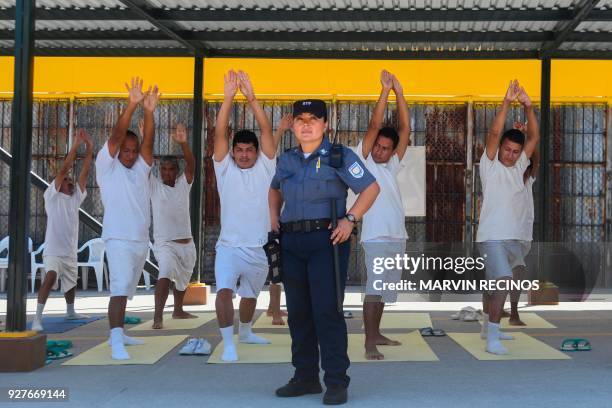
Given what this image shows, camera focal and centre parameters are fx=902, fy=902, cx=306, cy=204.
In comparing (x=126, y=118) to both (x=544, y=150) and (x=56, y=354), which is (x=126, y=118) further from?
(x=544, y=150)

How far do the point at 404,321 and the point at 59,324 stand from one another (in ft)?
12.8

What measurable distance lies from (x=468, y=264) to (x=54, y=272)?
6.93 metres

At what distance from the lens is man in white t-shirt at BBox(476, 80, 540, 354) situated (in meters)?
7.61

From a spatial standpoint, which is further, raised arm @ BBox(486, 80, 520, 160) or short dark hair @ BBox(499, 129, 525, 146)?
short dark hair @ BBox(499, 129, 525, 146)

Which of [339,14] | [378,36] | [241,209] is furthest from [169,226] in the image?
[378,36]

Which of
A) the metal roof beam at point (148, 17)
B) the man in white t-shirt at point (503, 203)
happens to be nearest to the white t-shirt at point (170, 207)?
the metal roof beam at point (148, 17)

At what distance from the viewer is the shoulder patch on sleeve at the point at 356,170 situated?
18.7ft

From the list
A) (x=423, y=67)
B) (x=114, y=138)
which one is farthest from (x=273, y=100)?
(x=114, y=138)

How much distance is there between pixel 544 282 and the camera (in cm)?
1231

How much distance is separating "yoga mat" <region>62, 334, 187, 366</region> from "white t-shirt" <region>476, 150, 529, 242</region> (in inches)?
117

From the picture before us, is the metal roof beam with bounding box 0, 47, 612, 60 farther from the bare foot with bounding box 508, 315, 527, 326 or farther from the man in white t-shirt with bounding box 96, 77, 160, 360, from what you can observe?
the man in white t-shirt with bounding box 96, 77, 160, 360

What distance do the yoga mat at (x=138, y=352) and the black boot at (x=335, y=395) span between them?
7.02ft

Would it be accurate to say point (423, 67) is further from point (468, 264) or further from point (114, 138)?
point (114, 138)
